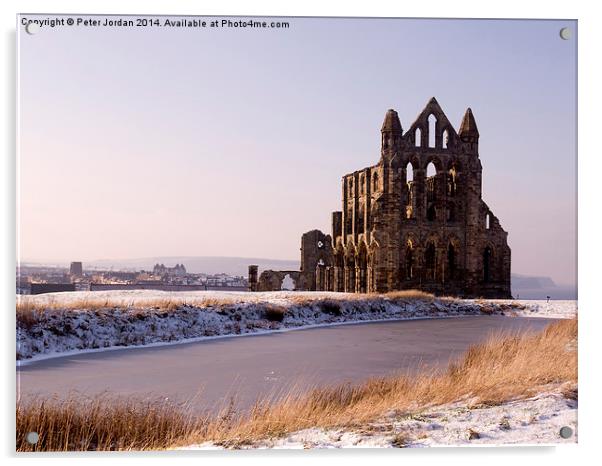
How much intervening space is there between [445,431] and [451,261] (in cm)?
3351

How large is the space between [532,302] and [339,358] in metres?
7.20

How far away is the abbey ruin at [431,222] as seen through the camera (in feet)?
129

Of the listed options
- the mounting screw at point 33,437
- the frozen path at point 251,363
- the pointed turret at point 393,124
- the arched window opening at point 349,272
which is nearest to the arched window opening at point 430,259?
the arched window opening at point 349,272

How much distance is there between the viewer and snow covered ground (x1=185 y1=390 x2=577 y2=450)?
333 inches

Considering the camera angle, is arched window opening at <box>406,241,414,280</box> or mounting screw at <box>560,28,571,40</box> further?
arched window opening at <box>406,241,414,280</box>

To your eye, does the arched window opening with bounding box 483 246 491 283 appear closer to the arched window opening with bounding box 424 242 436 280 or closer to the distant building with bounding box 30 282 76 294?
the arched window opening with bounding box 424 242 436 280

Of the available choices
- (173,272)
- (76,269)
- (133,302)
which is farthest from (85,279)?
(173,272)

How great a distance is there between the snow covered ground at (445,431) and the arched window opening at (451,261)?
32.2 metres

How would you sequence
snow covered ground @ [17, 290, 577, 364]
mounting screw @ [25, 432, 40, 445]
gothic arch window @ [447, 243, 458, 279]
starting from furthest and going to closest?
1. gothic arch window @ [447, 243, 458, 279]
2. snow covered ground @ [17, 290, 577, 364]
3. mounting screw @ [25, 432, 40, 445]

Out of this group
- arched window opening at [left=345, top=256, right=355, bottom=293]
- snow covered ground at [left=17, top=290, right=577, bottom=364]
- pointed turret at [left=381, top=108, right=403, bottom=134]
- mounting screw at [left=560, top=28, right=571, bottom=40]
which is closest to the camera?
mounting screw at [left=560, top=28, right=571, bottom=40]

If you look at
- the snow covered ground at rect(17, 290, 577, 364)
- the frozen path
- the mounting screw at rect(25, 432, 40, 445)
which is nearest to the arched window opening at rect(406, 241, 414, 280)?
the snow covered ground at rect(17, 290, 577, 364)

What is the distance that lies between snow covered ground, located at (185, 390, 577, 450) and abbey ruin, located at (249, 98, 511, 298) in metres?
28.8

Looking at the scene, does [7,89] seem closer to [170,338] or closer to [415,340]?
[170,338]
